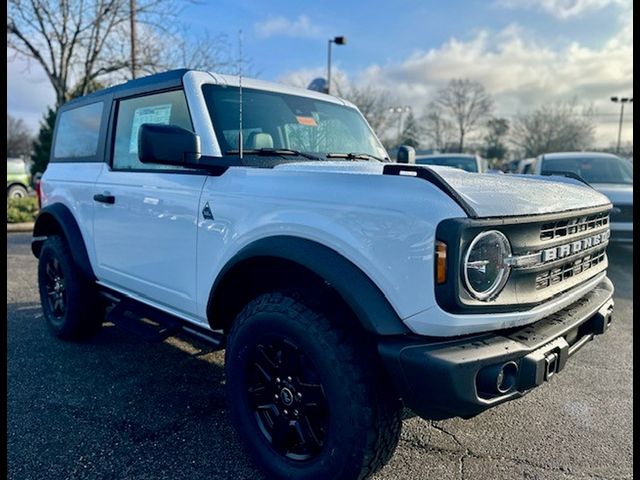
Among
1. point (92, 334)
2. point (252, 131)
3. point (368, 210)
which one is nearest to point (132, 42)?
point (92, 334)

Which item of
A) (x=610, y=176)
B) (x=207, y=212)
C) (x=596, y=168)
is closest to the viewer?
(x=207, y=212)

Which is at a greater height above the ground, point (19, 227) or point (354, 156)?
point (354, 156)

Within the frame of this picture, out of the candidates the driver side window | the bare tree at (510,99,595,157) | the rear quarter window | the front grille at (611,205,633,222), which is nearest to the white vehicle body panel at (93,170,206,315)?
the driver side window

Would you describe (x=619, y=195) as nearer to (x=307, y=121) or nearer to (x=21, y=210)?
(x=307, y=121)

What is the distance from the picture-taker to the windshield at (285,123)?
282 cm

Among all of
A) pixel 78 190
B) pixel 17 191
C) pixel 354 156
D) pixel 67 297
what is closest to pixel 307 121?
pixel 354 156

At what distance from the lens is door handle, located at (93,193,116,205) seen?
3320 millimetres

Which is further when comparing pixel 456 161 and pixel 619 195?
pixel 456 161

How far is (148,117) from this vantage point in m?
3.27

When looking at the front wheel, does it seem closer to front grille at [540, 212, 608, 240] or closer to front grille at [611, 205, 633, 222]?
front grille at [540, 212, 608, 240]

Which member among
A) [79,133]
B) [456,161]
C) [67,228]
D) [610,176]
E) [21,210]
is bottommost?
[21,210]

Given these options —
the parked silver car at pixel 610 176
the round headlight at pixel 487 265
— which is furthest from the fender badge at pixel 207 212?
the parked silver car at pixel 610 176

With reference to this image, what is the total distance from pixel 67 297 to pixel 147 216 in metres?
1.47

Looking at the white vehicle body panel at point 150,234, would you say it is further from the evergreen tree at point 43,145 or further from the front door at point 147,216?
the evergreen tree at point 43,145
